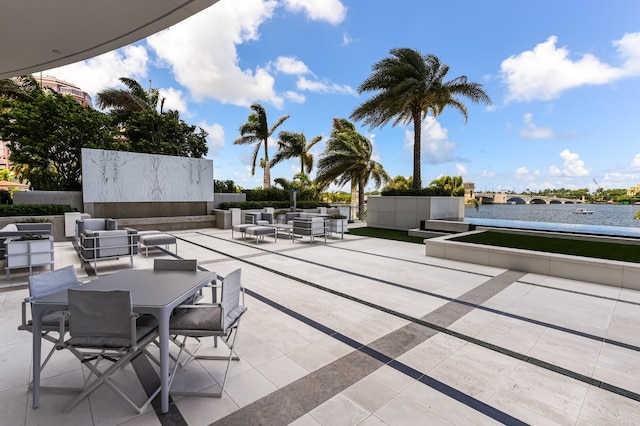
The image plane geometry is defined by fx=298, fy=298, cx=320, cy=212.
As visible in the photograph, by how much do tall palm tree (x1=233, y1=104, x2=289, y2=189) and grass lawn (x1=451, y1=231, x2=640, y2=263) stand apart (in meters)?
17.8

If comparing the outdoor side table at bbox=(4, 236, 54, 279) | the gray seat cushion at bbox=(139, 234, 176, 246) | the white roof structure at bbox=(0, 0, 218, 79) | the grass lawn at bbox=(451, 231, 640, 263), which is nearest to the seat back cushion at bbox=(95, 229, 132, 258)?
the outdoor side table at bbox=(4, 236, 54, 279)

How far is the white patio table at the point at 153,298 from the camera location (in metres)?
2.30

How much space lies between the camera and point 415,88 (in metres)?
14.3

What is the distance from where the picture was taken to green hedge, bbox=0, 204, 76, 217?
36.0ft

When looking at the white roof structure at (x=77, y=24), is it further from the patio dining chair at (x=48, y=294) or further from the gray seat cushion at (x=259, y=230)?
the gray seat cushion at (x=259, y=230)

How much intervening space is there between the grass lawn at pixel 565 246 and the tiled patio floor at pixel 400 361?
152cm

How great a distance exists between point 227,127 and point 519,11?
829 inches

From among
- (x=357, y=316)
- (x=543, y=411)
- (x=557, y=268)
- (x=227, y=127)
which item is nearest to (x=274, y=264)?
(x=357, y=316)

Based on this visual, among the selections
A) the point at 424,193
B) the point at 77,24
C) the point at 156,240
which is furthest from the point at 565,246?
the point at 156,240

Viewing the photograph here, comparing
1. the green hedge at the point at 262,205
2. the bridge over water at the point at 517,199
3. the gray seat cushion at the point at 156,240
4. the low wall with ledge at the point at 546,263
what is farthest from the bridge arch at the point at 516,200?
the gray seat cushion at the point at 156,240

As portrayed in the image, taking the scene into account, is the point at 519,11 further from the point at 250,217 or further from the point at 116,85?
the point at 116,85

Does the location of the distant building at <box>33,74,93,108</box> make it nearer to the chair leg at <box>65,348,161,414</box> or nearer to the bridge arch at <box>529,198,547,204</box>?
the bridge arch at <box>529,198,547,204</box>

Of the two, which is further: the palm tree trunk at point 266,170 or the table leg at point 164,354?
the palm tree trunk at point 266,170

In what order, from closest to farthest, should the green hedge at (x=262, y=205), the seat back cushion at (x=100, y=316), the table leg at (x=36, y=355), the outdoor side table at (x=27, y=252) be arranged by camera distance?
1. the seat back cushion at (x=100, y=316)
2. the table leg at (x=36, y=355)
3. the outdoor side table at (x=27, y=252)
4. the green hedge at (x=262, y=205)
